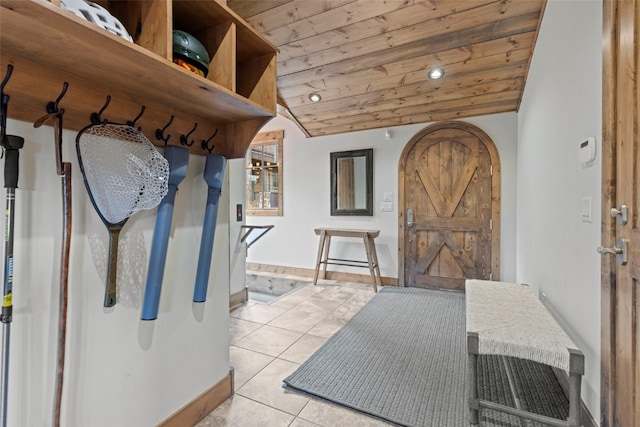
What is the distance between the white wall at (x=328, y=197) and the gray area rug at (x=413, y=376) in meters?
1.47

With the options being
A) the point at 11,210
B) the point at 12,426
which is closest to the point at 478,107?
the point at 11,210

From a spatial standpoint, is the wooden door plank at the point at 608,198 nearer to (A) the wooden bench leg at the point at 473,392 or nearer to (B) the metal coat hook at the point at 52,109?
(A) the wooden bench leg at the point at 473,392

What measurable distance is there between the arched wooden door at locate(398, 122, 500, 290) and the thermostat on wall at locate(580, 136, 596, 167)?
2.29 m

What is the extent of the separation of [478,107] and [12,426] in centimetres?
429

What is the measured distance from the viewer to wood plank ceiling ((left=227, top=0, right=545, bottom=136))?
8.03 feet

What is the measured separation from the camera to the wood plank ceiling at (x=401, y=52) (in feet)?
8.03

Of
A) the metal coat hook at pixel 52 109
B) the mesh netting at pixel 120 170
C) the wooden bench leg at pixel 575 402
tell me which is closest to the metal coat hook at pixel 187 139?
the mesh netting at pixel 120 170

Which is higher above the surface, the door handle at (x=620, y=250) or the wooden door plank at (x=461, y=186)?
the wooden door plank at (x=461, y=186)

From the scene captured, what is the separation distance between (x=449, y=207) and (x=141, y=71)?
12.0 ft

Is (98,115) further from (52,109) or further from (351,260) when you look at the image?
(351,260)

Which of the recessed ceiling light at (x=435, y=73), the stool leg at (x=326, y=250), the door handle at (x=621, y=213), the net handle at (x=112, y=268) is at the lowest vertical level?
the stool leg at (x=326, y=250)

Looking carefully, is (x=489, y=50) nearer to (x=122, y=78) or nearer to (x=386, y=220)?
(x=386, y=220)

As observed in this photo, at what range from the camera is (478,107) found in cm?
353

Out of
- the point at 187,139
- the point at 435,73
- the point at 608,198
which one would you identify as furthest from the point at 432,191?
the point at 187,139
